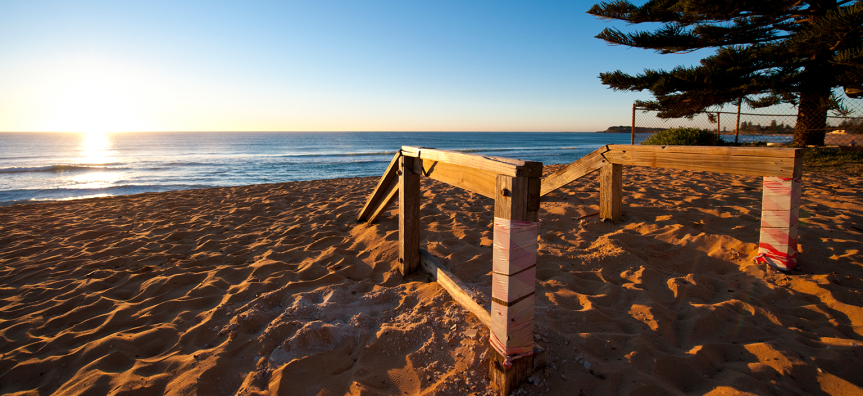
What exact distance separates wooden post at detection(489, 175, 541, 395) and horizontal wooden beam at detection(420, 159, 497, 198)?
21 centimetres

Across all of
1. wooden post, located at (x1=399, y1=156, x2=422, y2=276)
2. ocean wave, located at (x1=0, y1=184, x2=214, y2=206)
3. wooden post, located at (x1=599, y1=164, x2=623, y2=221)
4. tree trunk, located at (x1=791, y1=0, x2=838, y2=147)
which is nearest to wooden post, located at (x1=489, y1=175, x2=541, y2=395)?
wooden post, located at (x1=399, y1=156, x2=422, y2=276)

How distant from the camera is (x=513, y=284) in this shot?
5.33 ft

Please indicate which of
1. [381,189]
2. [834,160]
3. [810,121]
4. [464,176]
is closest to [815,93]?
[810,121]

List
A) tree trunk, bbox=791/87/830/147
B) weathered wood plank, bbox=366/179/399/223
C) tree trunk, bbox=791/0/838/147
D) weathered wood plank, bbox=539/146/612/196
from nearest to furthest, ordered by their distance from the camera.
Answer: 1. weathered wood plank, bbox=366/179/399/223
2. weathered wood plank, bbox=539/146/612/196
3. tree trunk, bbox=791/0/838/147
4. tree trunk, bbox=791/87/830/147

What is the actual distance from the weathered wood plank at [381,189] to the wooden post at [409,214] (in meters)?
0.21

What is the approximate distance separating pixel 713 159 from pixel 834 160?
923 cm

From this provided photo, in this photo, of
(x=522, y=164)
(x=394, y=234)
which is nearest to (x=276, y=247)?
(x=394, y=234)

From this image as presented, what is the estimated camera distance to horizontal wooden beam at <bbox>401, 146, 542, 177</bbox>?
156 centimetres

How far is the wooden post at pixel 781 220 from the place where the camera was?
2674mm

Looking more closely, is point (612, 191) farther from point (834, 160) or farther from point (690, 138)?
point (690, 138)

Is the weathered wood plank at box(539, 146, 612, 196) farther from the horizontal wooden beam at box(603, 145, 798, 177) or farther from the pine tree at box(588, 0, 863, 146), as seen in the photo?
the pine tree at box(588, 0, 863, 146)

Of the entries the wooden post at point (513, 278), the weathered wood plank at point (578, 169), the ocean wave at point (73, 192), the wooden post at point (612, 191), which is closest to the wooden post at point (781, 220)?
the wooden post at point (612, 191)

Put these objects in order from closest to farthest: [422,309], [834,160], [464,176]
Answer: [464,176]
[422,309]
[834,160]

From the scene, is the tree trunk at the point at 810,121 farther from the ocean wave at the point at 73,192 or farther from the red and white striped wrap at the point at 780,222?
the ocean wave at the point at 73,192
